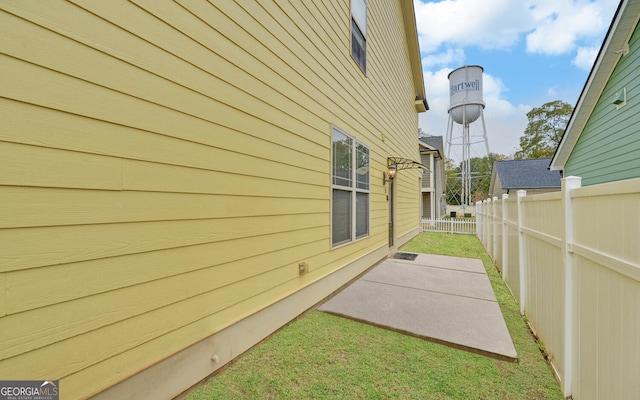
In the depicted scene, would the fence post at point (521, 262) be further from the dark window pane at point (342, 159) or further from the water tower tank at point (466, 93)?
the water tower tank at point (466, 93)

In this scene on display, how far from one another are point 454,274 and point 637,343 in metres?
4.11

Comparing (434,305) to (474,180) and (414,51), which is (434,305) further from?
(474,180)

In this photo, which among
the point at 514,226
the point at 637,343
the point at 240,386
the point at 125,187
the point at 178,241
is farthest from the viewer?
the point at 514,226

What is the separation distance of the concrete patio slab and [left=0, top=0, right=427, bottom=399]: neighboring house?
0.83 metres

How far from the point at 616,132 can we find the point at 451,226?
24.1ft

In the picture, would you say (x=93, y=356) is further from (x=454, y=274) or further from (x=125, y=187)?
(x=454, y=274)

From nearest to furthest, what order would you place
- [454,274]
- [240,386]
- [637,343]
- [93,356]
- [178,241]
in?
[637,343] < [93,356] < [178,241] < [240,386] < [454,274]

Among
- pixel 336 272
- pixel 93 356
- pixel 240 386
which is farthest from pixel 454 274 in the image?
pixel 93 356

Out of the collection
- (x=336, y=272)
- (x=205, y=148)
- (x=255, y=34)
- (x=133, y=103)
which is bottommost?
(x=336, y=272)

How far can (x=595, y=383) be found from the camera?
162cm

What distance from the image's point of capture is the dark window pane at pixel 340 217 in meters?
4.20

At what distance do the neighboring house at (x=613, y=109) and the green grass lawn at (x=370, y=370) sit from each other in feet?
16.8

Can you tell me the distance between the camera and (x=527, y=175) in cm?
1770

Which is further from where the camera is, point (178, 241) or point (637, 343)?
point (178, 241)
